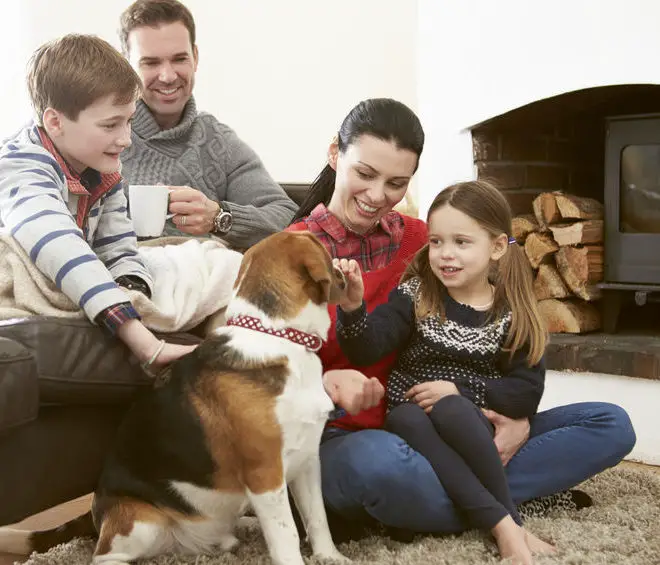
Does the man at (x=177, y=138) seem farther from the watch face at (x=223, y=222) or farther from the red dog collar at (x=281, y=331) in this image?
the red dog collar at (x=281, y=331)

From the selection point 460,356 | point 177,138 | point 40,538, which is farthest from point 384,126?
point 40,538

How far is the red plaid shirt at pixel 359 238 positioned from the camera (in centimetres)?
170

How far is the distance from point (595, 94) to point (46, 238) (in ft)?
6.10

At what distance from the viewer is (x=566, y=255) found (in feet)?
8.63

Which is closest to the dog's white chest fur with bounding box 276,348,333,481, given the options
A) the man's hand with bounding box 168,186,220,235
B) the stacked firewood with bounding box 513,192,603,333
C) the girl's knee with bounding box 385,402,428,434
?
the girl's knee with bounding box 385,402,428,434

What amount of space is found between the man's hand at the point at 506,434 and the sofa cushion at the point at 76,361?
651mm

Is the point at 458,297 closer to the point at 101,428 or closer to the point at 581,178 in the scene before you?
the point at 101,428

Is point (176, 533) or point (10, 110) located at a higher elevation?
point (10, 110)

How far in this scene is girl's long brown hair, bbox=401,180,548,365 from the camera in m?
1.62

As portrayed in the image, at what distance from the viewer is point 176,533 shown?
1.42 meters

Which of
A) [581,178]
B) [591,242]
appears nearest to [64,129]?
[591,242]

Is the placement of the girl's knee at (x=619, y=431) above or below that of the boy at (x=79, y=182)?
below

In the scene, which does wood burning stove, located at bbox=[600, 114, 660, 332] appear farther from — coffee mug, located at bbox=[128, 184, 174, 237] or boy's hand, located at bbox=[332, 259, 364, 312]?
coffee mug, located at bbox=[128, 184, 174, 237]

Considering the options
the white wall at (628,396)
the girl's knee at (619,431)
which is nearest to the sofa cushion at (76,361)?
the girl's knee at (619,431)
